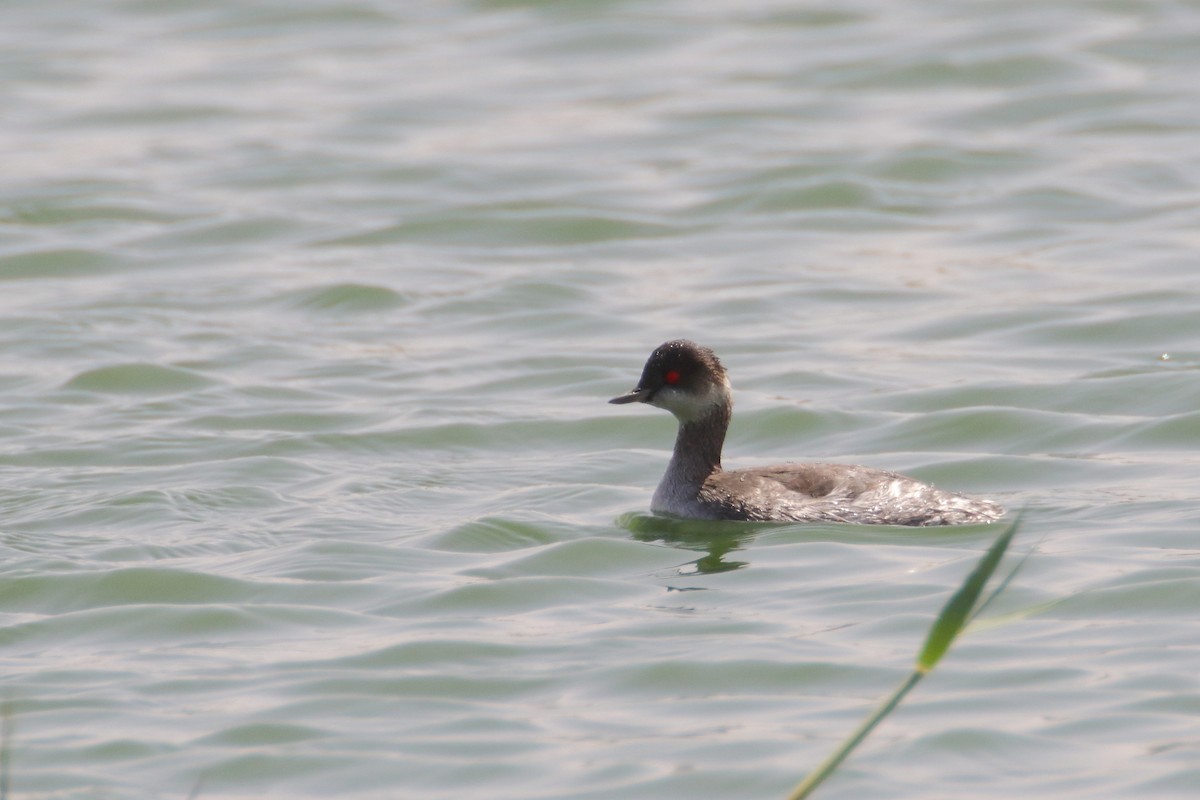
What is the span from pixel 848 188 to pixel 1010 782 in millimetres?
12130

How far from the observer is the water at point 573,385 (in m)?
7.84

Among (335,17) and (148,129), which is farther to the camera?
(335,17)

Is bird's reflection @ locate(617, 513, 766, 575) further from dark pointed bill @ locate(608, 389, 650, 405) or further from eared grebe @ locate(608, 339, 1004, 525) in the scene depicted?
dark pointed bill @ locate(608, 389, 650, 405)

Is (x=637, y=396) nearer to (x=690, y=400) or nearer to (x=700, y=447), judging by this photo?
(x=690, y=400)

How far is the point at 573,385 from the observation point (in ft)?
45.7

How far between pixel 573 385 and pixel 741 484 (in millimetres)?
3378

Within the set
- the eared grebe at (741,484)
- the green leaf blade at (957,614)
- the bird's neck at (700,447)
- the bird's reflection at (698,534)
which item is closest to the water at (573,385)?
the bird's reflection at (698,534)

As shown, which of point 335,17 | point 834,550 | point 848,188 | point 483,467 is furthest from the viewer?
point 335,17

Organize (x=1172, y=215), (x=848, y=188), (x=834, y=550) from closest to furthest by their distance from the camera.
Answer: (x=834, y=550), (x=1172, y=215), (x=848, y=188)

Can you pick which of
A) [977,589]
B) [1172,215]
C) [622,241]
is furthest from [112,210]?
Answer: [977,589]

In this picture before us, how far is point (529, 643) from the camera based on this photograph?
8.84 metres

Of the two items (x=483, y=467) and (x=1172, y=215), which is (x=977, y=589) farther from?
(x=1172, y=215)

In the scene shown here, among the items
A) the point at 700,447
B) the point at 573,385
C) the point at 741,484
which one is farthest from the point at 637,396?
the point at 573,385

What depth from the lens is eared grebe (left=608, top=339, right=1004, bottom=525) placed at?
1027cm
